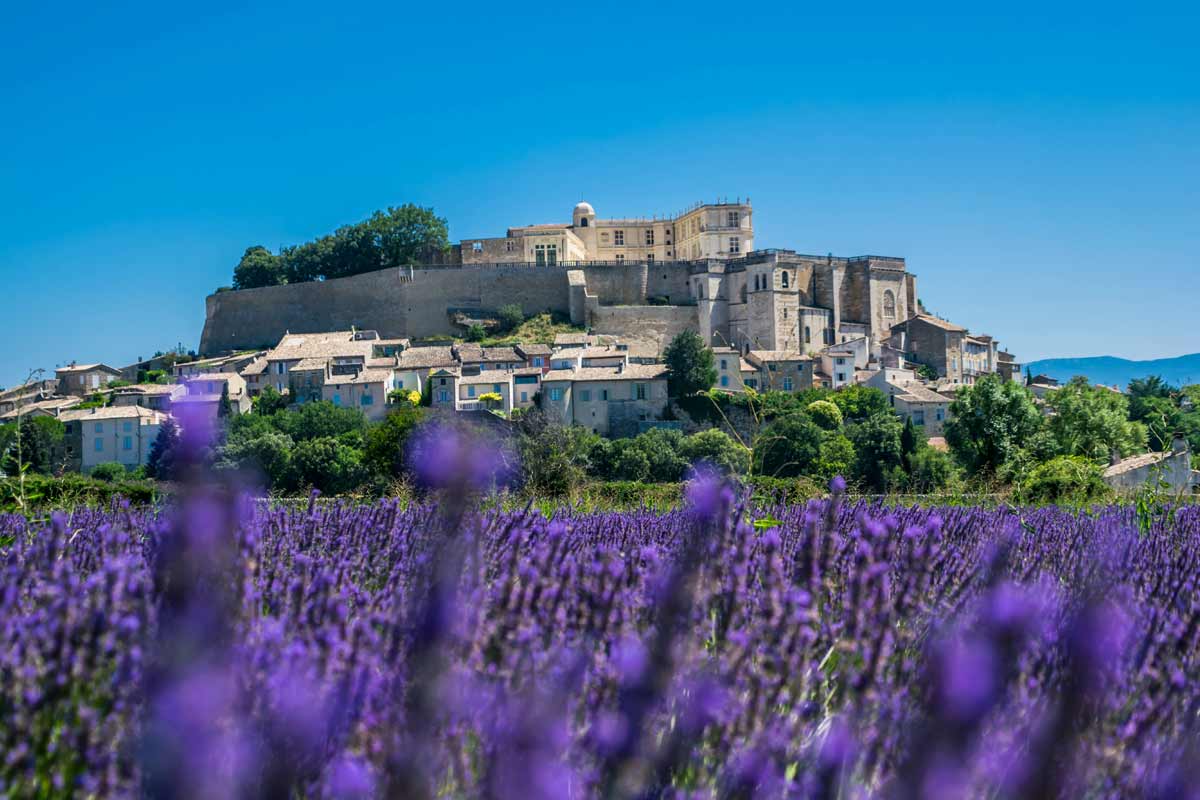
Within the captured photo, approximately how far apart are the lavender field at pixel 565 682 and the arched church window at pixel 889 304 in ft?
224

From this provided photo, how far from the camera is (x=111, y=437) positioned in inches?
2031

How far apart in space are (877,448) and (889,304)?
85.3ft

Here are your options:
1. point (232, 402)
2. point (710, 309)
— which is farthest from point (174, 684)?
point (710, 309)

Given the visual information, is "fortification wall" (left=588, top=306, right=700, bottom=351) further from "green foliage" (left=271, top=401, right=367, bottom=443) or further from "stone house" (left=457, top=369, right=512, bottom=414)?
"green foliage" (left=271, top=401, right=367, bottom=443)

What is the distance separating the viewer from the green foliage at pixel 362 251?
7400 cm

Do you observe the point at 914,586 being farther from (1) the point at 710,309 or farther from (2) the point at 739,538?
(1) the point at 710,309

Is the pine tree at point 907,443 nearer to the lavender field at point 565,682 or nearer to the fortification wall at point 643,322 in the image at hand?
the fortification wall at point 643,322

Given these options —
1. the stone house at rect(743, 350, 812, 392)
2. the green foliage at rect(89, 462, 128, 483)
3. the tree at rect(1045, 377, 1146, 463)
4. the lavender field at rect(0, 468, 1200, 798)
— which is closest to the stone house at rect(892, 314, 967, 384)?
the stone house at rect(743, 350, 812, 392)

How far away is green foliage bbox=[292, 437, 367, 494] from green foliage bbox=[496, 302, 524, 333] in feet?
74.3

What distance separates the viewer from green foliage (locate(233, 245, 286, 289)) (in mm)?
75750

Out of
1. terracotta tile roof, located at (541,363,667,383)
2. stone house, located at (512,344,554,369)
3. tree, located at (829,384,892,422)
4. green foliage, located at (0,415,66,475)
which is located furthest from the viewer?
stone house, located at (512,344,554,369)

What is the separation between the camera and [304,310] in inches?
2749

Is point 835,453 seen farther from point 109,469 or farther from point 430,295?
point 109,469

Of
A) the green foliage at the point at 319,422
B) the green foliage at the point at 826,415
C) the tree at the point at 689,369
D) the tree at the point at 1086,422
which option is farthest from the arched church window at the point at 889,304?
the green foliage at the point at 319,422
